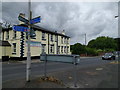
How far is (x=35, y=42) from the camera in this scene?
23.1 meters

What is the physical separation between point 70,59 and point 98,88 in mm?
1780

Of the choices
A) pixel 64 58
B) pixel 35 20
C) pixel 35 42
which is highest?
pixel 35 20

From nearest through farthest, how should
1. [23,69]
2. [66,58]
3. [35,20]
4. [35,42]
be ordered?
[66,58] < [35,20] < [23,69] < [35,42]

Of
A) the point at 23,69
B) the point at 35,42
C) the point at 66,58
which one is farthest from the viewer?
the point at 35,42

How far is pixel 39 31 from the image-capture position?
24.3 meters

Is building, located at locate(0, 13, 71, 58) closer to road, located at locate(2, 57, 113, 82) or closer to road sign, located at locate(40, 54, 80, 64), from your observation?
road, located at locate(2, 57, 113, 82)

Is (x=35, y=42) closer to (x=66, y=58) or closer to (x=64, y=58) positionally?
(x=64, y=58)

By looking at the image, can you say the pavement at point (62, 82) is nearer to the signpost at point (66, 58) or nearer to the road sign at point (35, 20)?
the signpost at point (66, 58)

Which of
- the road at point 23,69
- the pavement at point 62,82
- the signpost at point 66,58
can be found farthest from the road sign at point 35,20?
the road at point 23,69

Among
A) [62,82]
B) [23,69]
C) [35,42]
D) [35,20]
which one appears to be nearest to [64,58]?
[62,82]

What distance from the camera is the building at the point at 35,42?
21297mm

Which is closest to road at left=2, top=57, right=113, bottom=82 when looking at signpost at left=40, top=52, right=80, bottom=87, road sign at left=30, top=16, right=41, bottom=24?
signpost at left=40, top=52, right=80, bottom=87

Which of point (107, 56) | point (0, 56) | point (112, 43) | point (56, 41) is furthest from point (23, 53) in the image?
point (112, 43)

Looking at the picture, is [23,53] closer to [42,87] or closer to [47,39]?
[47,39]
